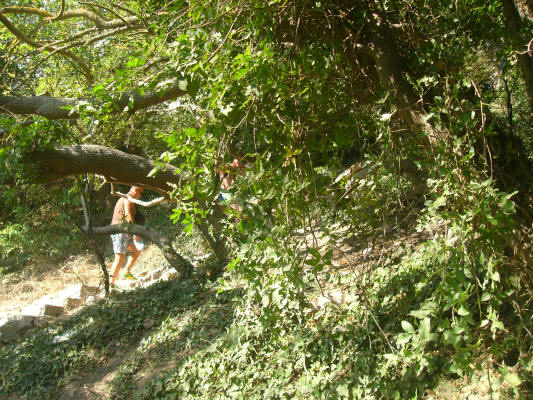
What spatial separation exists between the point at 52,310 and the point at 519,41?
8.43 m

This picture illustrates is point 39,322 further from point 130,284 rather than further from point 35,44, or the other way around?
point 35,44

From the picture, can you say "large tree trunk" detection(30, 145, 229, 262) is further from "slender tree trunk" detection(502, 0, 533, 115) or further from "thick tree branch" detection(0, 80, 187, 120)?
"slender tree trunk" detection(502, 0, 533, 115)

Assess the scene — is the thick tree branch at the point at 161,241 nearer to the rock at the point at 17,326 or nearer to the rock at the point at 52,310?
the rock at the point at 52,310

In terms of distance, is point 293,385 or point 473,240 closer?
point 473,240

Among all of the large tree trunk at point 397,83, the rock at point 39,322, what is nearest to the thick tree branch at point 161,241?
the rock at point 39,322

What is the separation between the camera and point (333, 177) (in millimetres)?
2852

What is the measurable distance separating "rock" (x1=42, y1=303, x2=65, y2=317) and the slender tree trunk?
8.33m

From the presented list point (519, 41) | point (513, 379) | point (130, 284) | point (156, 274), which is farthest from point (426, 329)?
point (156, 274)

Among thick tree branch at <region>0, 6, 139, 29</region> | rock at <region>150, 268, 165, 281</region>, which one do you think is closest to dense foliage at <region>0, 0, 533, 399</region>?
thick tree branch at <region>0, 6, 139, 29</region>

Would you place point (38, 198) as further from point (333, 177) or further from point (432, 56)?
point (432, 56)

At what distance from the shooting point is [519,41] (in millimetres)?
2578

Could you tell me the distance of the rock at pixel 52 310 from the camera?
8.38 meters

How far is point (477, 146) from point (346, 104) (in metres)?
0.82

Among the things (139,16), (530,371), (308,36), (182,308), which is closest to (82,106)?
(308,36)
